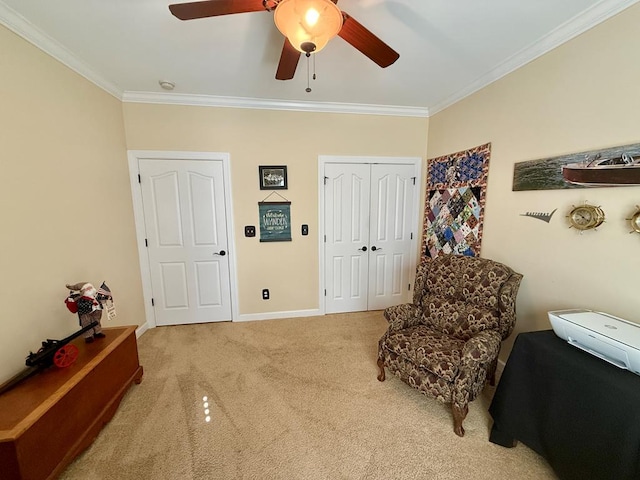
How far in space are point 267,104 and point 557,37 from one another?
96.0 inches

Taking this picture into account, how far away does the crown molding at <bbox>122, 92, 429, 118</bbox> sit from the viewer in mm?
2576

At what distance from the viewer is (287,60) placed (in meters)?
1.50

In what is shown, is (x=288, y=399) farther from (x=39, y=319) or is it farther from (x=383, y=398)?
(x=39, y=319)

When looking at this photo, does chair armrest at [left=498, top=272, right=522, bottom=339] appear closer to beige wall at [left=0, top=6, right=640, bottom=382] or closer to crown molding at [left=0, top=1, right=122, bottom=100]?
beige wall at [left=0, top=6, right=640, bottom=382]

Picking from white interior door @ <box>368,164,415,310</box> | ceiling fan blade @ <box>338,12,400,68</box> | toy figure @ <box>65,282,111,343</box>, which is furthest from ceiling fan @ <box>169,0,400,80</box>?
white interior door @ <box>368,164,415,310</box>

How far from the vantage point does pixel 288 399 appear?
1885 mm

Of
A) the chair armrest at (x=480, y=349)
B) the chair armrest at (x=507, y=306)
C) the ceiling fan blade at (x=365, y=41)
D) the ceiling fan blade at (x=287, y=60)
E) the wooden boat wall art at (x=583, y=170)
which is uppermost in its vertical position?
the ceiling fan blade at (x=287, y=60)

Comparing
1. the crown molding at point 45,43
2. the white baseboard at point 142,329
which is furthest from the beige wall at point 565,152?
the white baseboard at point 142,329

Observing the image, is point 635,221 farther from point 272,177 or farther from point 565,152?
point 272,177

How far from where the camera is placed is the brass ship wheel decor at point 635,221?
53.8 inches

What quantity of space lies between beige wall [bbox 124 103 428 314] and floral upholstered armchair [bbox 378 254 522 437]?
1378mm

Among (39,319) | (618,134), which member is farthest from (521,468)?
(39,319)

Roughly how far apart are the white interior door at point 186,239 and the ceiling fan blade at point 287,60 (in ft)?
4.88

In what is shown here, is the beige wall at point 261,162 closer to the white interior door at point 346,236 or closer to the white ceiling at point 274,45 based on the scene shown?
the white ceiling at point 274,45
